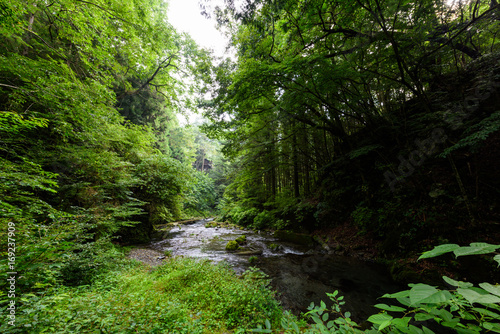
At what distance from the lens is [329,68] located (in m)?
5.13

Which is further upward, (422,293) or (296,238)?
(422,293)

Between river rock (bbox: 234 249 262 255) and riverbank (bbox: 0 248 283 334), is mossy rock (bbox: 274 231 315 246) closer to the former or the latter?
river rock (bbox: 234 249 262 255)

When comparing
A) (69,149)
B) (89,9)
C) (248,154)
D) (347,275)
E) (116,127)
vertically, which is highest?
(89,9)

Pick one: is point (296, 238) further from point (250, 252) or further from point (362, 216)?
point (362, 216)

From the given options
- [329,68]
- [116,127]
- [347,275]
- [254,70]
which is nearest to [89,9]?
[116,127]

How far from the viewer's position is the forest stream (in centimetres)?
407

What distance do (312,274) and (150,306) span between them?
461 centimetres

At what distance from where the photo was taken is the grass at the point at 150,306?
1963 mm

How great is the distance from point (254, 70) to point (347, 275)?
6.88 meters

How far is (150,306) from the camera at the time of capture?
2660mm

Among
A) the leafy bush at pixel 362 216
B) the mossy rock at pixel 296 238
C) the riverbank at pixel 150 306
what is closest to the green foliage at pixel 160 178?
the riverbank at pixel 150 306

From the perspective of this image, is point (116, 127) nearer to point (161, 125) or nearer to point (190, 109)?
point (190, 109)

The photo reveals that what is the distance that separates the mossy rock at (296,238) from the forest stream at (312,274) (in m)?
0.42

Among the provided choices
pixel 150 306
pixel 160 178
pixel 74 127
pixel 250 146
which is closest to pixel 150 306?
pixel 150 306
